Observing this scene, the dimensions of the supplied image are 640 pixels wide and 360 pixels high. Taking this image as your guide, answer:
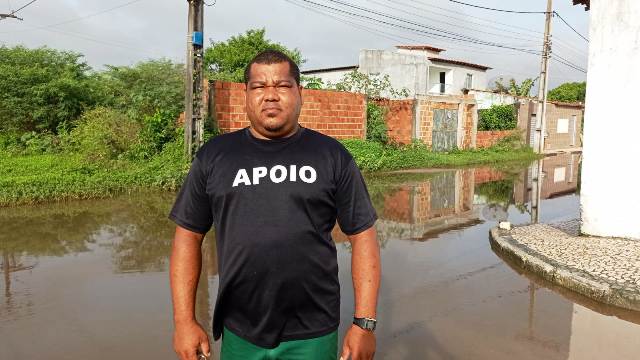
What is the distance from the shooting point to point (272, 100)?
198 centimetres

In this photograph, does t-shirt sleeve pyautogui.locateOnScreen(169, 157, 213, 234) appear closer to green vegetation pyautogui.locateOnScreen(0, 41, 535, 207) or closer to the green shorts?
the green shorts

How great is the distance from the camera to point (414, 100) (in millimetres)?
19609

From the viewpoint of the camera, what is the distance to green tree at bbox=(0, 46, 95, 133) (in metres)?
13.3

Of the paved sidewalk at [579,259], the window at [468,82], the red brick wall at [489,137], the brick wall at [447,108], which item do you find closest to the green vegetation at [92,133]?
the brick wall at [447,108]

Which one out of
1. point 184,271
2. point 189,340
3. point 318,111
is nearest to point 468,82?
point 318,111

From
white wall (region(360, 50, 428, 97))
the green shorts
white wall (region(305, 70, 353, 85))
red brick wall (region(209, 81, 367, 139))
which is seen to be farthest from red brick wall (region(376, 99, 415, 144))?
the green shorts

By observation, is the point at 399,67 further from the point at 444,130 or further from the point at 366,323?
the point at 366,323

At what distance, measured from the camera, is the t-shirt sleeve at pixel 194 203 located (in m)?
1.97

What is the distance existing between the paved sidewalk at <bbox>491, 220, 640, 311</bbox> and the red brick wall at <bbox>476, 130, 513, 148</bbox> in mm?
16952

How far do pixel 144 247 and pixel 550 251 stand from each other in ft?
17.3

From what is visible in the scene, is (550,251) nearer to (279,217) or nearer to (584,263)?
(584,263)

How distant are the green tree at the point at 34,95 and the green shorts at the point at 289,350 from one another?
13.8 metres

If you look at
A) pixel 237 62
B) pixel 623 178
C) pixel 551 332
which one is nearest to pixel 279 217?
pixel 551 332

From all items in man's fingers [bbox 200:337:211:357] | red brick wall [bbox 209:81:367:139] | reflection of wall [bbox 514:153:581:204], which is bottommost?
reflection of wall [bbox 514:153:581:204]
